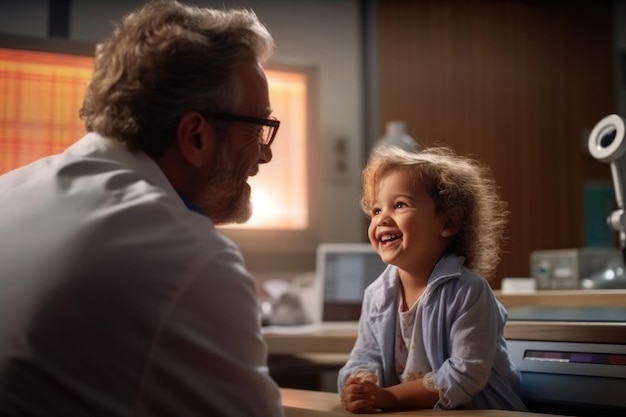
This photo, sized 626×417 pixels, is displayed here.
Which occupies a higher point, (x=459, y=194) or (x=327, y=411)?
(x=459, y=194)

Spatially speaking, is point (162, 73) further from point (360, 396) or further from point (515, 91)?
point (515, 91)

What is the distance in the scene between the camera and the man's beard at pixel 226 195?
3.66 feet

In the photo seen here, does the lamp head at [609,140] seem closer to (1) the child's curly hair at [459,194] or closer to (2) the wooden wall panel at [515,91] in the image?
(1) the child's curly hair at [459,194]

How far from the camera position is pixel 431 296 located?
113 cm

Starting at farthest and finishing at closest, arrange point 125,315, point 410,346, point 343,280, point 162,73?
1. point 343,280
2. point 410,346
3. point 162,73
4. point 125,315

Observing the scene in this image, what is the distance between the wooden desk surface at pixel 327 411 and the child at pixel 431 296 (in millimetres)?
27

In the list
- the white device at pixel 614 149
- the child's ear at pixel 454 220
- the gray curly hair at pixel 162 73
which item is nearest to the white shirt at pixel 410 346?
the child's ear at pixel 454 220

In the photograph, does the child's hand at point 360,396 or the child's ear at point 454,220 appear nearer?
the child's hand at point 360,396

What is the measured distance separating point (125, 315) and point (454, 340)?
0.49m

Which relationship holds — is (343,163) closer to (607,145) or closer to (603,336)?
(607,145)

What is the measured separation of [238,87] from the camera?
1.11 metres

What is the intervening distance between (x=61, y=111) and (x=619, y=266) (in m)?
1.66

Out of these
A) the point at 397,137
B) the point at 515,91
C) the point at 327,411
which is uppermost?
the point at 515,91

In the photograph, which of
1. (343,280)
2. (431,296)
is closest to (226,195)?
(431,296)
